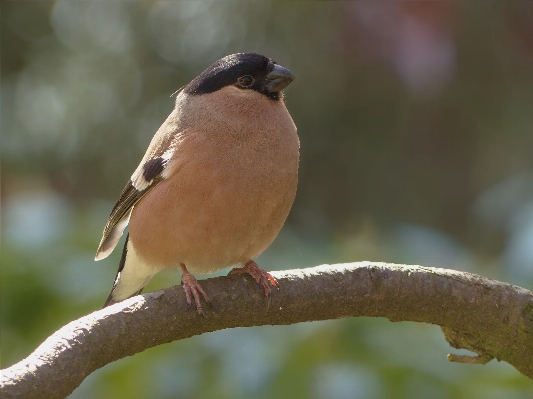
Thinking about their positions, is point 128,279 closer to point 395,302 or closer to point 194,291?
point 194,291

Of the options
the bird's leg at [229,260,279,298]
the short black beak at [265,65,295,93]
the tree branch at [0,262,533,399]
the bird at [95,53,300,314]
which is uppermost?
the short black beak at [265,65,295,93]

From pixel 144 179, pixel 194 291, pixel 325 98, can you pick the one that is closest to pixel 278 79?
pixel 144 179

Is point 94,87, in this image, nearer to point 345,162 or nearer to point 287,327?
point 345,162

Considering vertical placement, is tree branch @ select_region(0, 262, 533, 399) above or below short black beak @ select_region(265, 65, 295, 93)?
below

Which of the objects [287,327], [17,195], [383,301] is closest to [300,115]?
[17,195]

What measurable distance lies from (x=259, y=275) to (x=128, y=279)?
95cm

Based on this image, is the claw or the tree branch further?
the tree branch

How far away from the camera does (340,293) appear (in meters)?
2.74

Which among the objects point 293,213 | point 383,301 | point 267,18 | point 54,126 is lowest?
point 383,301

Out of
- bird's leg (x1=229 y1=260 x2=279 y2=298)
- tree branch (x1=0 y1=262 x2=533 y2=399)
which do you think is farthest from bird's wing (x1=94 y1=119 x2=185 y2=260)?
Result: tree branch (x1=0 y1=262 x2=533 y2=399)

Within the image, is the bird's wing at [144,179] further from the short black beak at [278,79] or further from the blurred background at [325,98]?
the blurred background at [325,98]

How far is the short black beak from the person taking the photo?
11.0 ft

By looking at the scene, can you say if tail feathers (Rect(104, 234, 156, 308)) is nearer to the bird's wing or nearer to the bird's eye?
the bird's wing

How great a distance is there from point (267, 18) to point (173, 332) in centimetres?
412
